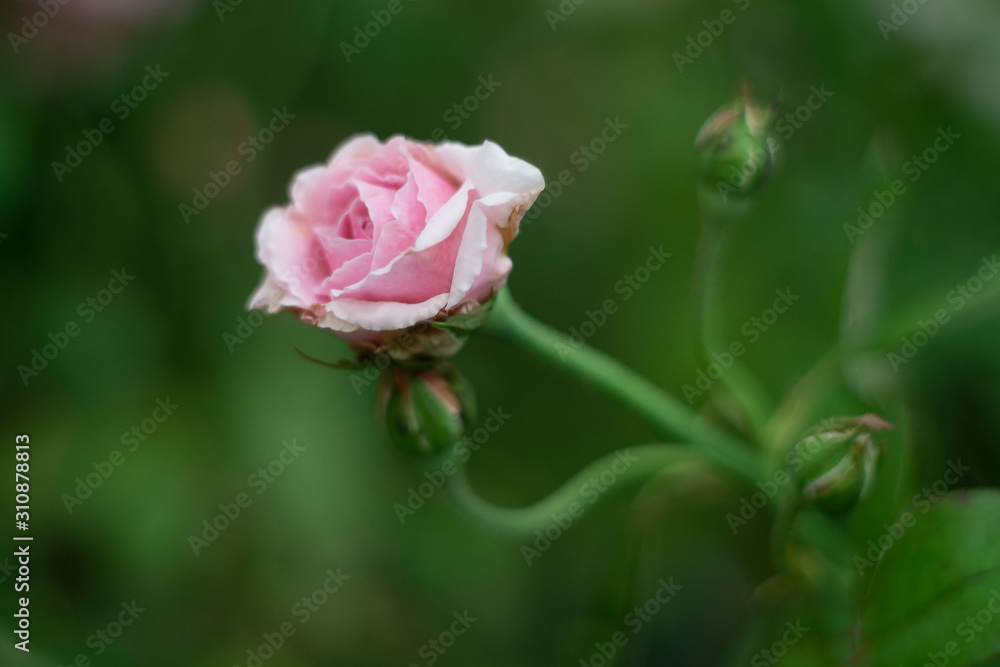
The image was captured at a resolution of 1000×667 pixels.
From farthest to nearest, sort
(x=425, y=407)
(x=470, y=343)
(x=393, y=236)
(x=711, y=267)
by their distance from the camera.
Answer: (x=470, y=343) < (x=711, y=267) < (x=425, y=407) < (x=393, y=236)

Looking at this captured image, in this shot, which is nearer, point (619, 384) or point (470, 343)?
point (619, 384)

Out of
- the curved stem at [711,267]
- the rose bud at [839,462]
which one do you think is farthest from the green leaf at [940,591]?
the curved stem at [711,267]

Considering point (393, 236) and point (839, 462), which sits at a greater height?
point (839, 462)

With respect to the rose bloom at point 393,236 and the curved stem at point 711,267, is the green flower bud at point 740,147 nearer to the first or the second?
the curved stem at point 711,267

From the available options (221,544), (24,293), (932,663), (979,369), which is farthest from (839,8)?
(24,293)

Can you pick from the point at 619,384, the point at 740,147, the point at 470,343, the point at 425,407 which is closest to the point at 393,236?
the point at 425,407

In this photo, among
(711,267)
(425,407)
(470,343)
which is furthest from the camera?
(470,343)

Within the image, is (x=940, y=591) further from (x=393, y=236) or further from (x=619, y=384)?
(x=393, y=236)

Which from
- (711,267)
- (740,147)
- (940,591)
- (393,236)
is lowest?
(393,236)
